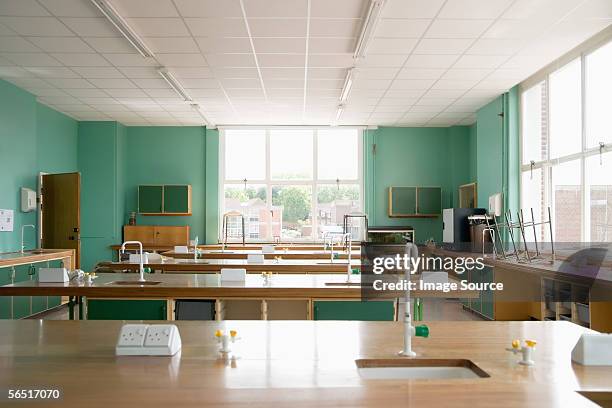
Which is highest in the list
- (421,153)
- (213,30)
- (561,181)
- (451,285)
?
(213,30)

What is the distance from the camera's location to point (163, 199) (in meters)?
11.5

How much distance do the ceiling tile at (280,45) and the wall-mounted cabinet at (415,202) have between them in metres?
5.63

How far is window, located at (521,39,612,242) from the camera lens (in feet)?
20.0

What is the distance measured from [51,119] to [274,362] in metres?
9.24

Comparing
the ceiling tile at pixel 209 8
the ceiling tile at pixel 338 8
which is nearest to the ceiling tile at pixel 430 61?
the ceiling tile at pixel 338 8

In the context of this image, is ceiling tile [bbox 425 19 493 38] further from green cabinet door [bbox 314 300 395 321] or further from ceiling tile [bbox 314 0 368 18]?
green cabinet door [bbox 314 300 395 321]

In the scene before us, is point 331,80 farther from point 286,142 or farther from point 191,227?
point 191,227

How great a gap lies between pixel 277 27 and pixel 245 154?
6384 millimetres

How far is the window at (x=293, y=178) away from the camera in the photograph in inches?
468

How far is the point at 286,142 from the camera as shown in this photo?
11.9 metres

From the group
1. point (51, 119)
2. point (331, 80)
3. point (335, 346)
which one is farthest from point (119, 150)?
point (335, 346)

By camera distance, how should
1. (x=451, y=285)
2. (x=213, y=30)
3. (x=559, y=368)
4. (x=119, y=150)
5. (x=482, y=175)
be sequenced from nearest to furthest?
(x=559, y=368) < (x=451, y=285) < (x=213, y=30) < (x=482, y=175) < (x=119, y=150)

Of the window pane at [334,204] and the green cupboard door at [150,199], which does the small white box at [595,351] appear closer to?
the window pane at [334,204]

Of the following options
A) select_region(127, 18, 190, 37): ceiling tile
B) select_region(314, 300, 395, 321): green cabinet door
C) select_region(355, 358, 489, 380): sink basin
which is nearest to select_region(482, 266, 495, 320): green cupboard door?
select_region(314, 300, 395, 321): green cabinet door
